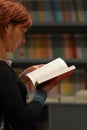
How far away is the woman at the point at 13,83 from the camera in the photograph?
1.23 metres

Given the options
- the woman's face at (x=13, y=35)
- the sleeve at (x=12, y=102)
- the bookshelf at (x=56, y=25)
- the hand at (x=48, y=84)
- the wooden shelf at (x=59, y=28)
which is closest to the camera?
the sleeve at (x=12, y=102)

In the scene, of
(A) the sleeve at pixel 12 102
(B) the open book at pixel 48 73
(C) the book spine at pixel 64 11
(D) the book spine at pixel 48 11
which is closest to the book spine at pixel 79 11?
(C) the book spine at pixel 64 11

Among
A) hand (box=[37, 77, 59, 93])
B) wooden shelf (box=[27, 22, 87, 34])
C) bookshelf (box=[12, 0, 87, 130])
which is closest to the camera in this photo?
hand (box=[37, 77, 59, 93])

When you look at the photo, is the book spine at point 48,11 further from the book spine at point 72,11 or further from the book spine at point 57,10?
the book spine at point 72,11

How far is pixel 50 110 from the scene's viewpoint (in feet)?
8.04

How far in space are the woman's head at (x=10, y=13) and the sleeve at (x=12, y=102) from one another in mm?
177

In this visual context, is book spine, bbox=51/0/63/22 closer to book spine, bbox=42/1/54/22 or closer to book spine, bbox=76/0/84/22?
book spine, bbox=42/1/54/22

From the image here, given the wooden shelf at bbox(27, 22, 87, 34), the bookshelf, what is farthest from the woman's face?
the wooden shelf at bbox(27, 22, 87, 34)

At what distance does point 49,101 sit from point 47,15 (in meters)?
0.69

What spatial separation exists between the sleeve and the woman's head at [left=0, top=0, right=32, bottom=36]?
0.18m

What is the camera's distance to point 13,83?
124 centimetres

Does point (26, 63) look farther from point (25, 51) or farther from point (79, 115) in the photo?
point (79, 115)

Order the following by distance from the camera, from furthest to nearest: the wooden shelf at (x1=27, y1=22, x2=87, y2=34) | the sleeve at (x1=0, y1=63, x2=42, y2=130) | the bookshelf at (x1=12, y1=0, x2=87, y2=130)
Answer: the wooden shelf at (x1=27, y1=22, x2=87, y2=34)
the bookshelf at (x1=12, y1=0, x2=87, y2=130)
the sleeve at (x1=0, y1=63, x2=42, y2=130)

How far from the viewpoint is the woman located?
123 cm
